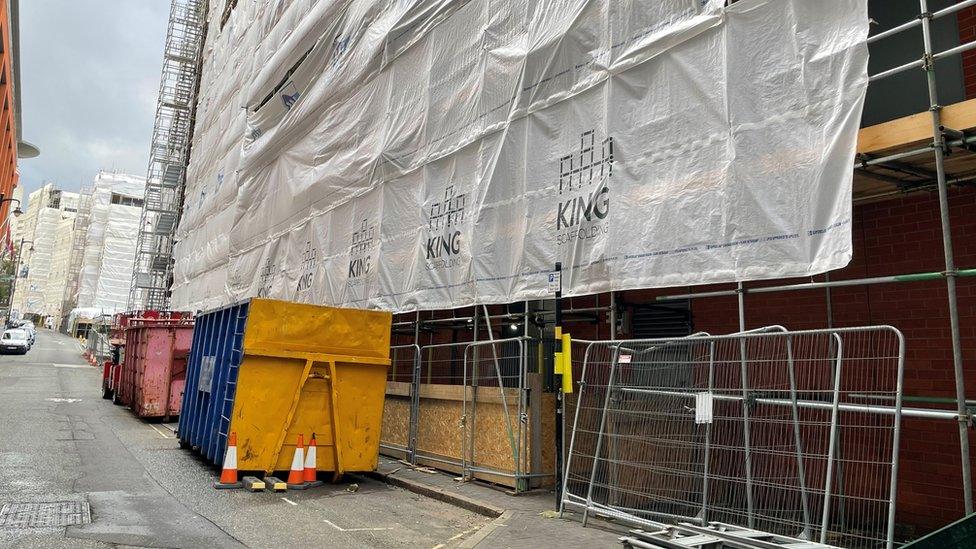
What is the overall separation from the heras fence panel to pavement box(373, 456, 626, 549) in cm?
94

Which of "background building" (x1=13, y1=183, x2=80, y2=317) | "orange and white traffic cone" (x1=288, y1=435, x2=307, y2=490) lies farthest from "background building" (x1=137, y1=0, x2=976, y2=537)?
"background building" (x1=13, y1=183, x2=80, y2=317)

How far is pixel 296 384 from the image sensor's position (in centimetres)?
923

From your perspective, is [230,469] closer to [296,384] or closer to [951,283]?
[296,384]

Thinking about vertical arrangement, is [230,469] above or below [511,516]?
above

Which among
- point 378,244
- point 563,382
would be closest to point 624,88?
point 563,382

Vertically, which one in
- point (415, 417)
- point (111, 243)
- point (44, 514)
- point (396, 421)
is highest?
point (111, 243)

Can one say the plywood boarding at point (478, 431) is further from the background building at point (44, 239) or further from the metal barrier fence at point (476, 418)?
the background building at point (44, 239)

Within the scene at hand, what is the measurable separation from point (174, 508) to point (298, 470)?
1.76 m

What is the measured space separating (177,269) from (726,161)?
27.6 metres

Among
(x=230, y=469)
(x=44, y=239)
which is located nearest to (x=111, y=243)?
(x=44, y=239)

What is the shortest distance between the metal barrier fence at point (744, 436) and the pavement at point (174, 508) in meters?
1.05

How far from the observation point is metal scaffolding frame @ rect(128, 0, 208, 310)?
37.0 meters

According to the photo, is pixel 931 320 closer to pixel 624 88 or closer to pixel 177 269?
pixel 624 88

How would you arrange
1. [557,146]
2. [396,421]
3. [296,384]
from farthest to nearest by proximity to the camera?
1. [396,421]
2. [296,384]
3. [557,146]
